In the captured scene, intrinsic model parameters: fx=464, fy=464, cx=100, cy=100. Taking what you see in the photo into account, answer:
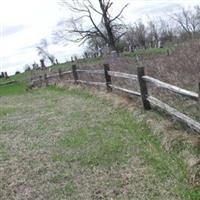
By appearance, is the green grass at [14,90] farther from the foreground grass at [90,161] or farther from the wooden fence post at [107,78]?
the foreground grass at [90,161]

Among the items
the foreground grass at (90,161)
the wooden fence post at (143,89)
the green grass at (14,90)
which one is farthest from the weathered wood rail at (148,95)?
the green grass at (14,90)

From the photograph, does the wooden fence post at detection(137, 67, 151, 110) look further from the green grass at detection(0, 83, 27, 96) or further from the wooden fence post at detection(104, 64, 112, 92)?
the green grass at detection(0, 83, 27, 96)

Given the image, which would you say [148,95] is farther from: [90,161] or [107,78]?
[107,78]

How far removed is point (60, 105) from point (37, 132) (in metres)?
4.31

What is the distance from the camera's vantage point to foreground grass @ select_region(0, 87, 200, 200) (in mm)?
6148

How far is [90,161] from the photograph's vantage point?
753 cm

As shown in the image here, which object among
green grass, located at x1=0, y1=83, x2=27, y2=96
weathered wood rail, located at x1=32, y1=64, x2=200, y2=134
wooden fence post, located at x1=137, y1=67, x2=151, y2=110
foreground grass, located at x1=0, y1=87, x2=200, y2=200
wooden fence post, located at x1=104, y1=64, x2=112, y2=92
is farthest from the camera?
green grass, located at x1=0, y1=83, x2=27, y2=96

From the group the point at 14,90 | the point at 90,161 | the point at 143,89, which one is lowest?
the point at 14,90

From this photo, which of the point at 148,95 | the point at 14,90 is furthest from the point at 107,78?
the point at 14,90

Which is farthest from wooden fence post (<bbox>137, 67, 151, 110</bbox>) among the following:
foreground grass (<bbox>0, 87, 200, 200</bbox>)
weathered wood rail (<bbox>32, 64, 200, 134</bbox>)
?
foreground grass (<bbox>0, 87, 200, 200</bbox>)

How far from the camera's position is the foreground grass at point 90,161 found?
20.2ft

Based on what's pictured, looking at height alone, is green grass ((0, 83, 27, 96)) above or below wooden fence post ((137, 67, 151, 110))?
below

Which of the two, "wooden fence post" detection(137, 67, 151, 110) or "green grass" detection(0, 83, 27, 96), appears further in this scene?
"green grass" detection(0, 83, 27, 96)

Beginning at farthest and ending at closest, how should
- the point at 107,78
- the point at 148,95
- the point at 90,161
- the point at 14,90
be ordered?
the point at 14,90, the point at 107,78, the point at 148,95, the point at 90,161
